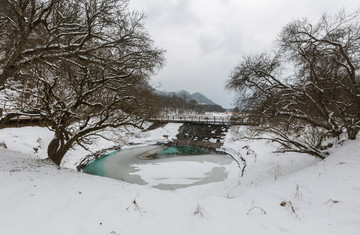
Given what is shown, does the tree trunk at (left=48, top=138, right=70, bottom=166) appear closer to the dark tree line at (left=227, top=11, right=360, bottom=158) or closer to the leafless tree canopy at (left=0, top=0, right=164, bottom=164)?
the leafless tree canopy at (left=0, top=0, right=164, bottom=164)

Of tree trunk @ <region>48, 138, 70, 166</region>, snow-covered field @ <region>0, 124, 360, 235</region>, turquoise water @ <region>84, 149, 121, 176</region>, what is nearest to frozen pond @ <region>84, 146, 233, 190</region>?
turquoise water @ <region>84, 149, 121, 176</region>

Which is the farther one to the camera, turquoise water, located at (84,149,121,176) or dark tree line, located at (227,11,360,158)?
turquoise water, located at (84,149,121,176)

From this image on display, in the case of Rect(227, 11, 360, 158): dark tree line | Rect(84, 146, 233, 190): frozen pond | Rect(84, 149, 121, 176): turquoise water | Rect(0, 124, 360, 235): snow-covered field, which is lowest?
Rect(84, 149, 121, 176): turquoise water

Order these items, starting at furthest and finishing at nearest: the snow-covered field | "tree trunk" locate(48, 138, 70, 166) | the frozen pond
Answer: the frozen pond → "tree trunk" locate(48, 138, 70, 166) → the snow-covered field

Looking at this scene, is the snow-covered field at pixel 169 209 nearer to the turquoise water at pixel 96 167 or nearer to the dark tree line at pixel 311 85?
the dark tree line at pixel 311 85

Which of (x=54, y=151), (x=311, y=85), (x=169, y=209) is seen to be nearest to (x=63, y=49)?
(x=54, y=151)

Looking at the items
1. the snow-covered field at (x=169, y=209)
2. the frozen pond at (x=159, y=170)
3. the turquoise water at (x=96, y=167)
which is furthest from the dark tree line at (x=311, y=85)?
the turquoise water at (x=96, y=167)

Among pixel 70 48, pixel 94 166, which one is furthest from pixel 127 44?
pixel 94 166

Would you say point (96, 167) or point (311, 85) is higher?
point (311, 85)

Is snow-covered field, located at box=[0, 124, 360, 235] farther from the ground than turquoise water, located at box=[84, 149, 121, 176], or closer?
farther from the ground

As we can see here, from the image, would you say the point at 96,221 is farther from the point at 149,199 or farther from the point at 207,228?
the point at 207,228

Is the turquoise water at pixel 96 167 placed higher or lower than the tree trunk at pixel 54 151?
lower

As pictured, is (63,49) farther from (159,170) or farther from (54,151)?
(159,170)

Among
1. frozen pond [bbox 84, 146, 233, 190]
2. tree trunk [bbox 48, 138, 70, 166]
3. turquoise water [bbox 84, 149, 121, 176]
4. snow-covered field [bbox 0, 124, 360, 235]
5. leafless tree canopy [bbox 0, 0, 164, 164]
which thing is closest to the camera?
snow-covered field [bbox 0, 124, 360, 235]
